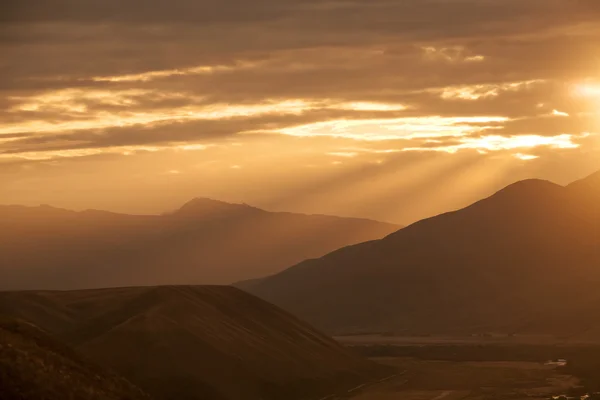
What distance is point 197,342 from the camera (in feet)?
442

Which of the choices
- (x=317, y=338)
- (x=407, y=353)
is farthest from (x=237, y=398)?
(x=407, y=353)

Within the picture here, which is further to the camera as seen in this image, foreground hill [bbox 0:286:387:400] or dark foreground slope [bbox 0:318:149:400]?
foreground hill [bbox 0:286:387:400]

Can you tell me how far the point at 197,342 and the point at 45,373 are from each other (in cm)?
6708

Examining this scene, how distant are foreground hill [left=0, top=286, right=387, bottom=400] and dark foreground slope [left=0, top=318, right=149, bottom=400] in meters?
Answer: 38.7

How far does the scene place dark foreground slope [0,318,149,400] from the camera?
65.4 meters

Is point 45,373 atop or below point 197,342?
below

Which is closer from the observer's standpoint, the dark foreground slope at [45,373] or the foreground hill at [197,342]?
the dark foreground slope at [45,373]

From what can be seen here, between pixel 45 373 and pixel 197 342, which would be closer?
pixel 45 373

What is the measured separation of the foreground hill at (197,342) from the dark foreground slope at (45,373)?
3873 centimetres

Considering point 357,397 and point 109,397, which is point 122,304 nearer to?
point 357,397

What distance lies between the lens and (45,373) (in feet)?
223

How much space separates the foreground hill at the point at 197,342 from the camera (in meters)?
123

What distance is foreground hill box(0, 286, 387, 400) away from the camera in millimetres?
123125

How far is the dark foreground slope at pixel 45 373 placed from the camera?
65.4 meters
